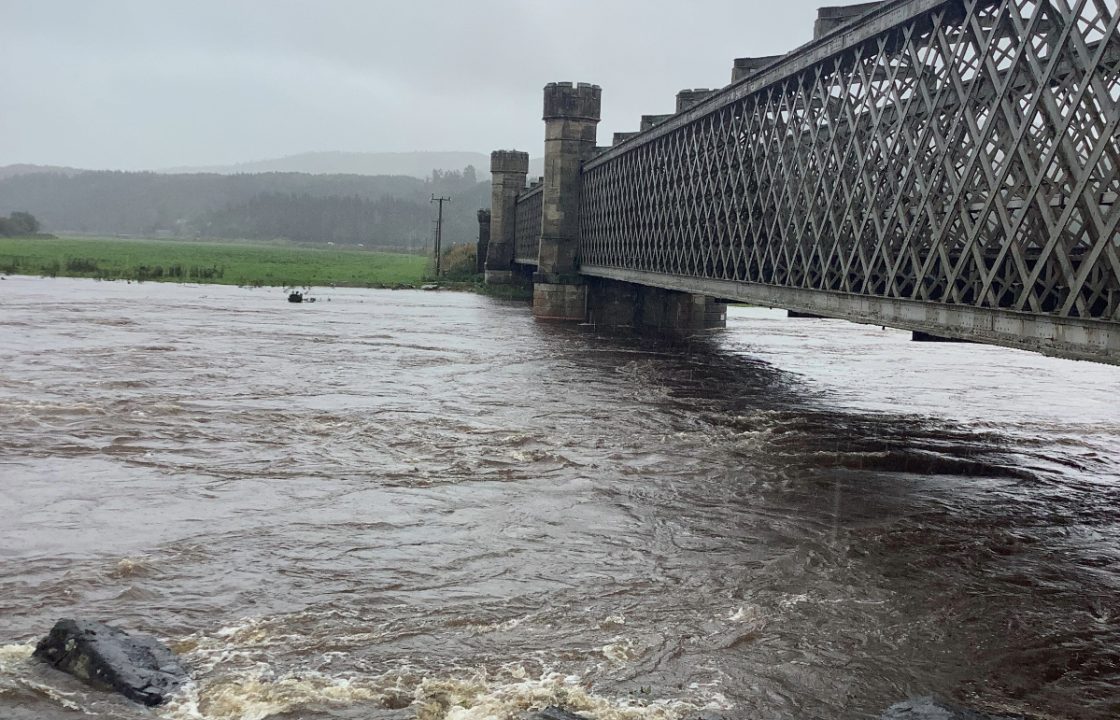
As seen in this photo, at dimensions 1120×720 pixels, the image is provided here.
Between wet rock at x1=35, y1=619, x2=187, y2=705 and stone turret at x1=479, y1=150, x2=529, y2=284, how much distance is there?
78909mm

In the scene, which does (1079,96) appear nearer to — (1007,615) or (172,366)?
(1007,615)

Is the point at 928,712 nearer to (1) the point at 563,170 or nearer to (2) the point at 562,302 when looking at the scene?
(2) the point at 562,302

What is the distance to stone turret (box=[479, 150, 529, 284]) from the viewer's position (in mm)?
89244

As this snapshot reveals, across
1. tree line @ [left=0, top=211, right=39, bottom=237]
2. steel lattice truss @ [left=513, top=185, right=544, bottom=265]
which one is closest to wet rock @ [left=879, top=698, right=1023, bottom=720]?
steel lattice truss @ [left=513, top=185, right=544, bottom=265]

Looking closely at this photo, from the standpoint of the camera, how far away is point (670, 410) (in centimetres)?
2520

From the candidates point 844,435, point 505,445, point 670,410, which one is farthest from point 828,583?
point 670,410

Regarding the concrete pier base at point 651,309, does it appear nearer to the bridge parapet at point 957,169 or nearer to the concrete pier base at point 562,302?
the concrete pier base at point 562,302

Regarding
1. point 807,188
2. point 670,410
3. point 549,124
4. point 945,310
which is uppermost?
point 549,124

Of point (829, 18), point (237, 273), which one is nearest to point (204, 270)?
point (237, 273)

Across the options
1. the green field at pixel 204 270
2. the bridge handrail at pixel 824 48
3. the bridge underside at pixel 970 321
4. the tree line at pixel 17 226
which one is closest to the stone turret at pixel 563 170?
the bridge handrail at pixel 824 48

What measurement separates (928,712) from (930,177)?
12637 mm

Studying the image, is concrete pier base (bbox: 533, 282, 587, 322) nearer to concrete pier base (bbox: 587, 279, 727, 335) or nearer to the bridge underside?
concrete pier base (bbox: 587, 279, 727, 335)

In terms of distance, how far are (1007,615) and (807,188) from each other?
15.9 meters

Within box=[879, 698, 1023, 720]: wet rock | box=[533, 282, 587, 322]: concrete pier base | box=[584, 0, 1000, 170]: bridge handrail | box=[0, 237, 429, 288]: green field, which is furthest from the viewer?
box=[0, 237, 429, 288]: green field
